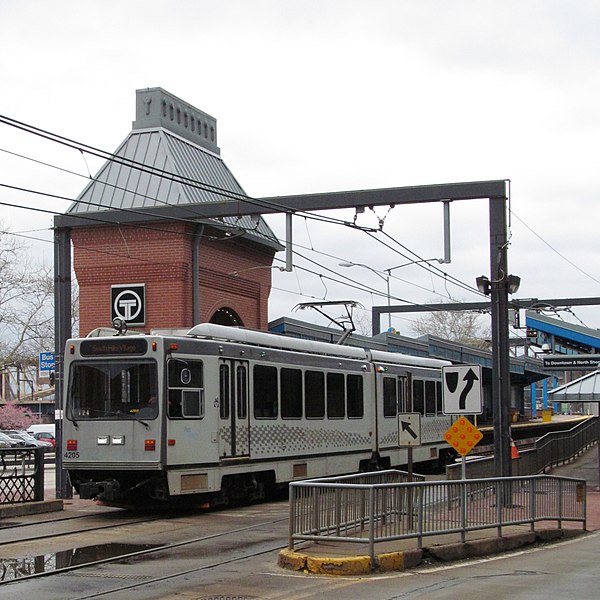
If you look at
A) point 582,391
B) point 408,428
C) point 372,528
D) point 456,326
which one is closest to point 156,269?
point 582,391

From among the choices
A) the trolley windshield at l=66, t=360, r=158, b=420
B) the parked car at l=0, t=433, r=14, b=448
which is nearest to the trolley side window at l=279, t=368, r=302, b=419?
the trolley windshield at l=66, t=360, r=158, b=420

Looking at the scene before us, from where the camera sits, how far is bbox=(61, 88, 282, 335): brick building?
28938 mm

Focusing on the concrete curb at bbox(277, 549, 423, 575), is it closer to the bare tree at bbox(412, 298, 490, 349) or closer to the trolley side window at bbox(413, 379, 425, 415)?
the trolley side window at bbox(413, 379, 425, 415)

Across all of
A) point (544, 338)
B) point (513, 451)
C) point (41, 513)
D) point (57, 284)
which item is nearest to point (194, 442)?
point (41, 513)

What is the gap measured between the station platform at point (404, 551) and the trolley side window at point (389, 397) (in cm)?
975

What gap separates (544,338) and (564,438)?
48.5 feet

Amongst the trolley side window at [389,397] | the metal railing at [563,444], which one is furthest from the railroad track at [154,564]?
the metal railing at [563,444]

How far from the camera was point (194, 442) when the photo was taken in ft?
61.9

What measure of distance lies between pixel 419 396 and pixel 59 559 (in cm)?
1707

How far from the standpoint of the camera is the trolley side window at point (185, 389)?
18609mm

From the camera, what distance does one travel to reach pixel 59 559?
13523 mm

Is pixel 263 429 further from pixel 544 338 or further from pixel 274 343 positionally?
pixel 544 338

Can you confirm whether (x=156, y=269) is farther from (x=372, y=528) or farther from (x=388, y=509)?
(x=372, y=528)

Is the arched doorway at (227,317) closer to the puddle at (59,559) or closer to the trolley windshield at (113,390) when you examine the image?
the trolley windshield at (113,390)
